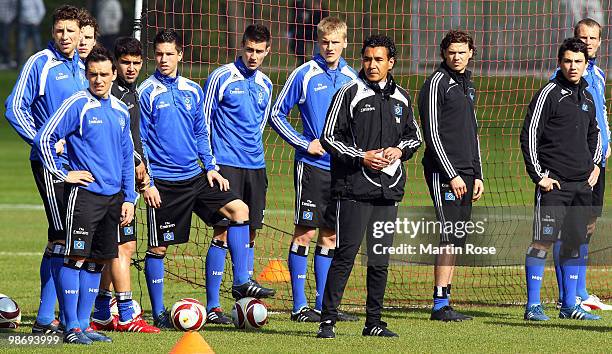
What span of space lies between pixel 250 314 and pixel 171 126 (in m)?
1.56

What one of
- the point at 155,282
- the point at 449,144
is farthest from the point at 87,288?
the point at 449,144

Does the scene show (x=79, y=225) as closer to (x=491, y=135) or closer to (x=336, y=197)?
(x=336, y=197)

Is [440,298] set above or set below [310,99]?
below

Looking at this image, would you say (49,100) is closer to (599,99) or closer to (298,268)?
(298,268)

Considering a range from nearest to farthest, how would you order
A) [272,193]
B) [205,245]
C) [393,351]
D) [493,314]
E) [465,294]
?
[393,351] < [493,314] < [465,294] < [205,245] < [272,193]

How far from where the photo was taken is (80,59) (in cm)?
937

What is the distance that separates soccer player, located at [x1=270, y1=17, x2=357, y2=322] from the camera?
1005 cm

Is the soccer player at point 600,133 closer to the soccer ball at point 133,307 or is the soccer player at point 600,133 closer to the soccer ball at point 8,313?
the soccer ball at point 133,307

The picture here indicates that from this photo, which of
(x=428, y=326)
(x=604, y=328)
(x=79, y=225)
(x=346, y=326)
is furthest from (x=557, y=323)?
(x=79, y=225)

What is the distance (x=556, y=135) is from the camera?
32.7ft

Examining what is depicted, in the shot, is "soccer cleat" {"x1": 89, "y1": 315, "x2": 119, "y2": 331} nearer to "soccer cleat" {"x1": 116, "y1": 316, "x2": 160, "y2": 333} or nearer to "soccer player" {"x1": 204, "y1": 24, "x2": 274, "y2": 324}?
"soccer cleat" {"x1": 116, "y1": 316, "x2": 160, "y2": 333}

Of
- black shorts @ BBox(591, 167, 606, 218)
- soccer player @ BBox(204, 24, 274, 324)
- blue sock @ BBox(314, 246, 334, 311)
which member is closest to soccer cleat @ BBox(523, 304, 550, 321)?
black shorts @ BBox(591, 167, 606, 218)

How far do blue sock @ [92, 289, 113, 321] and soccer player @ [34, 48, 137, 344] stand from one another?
67cm

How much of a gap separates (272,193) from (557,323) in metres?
9.51
